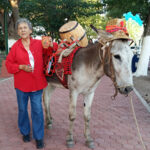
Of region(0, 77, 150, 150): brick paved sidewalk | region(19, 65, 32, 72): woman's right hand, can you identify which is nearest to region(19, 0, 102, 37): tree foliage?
region(0, 77, 150, 150): brick paved sidewalk

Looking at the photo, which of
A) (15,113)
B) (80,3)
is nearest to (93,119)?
(15,113)

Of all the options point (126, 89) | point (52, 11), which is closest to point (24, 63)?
point (126, 89)

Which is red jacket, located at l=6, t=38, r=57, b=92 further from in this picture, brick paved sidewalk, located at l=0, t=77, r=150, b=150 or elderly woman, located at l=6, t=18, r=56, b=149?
brick paved sidewalk, located at l=0, t=77, r=150, b=150

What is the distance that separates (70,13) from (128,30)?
15619mm

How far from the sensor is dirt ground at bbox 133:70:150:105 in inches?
299

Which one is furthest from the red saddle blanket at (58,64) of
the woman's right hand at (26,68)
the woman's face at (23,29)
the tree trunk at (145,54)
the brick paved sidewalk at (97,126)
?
the tree trunk at (145,54)

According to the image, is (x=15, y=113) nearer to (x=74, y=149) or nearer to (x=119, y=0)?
(x=74, y=149)

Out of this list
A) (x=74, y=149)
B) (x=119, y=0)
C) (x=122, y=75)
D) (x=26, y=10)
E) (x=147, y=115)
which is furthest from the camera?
(x=26, y=10)

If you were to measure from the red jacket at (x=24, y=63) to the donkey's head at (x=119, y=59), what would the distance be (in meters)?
1.14

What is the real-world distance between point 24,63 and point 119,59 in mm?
1540

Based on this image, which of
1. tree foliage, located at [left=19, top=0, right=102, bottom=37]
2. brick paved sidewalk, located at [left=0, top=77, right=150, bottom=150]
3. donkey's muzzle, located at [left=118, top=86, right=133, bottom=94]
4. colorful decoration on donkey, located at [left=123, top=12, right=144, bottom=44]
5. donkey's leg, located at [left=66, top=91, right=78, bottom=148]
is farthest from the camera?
tree foliage, located at [left=19, top=0, right=102, bottom=37]

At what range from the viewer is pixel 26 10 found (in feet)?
56.2

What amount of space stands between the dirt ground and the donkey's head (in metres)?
4.58

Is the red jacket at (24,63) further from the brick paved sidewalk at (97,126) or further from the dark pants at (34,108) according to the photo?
the brick paved sidewalk at (97,126)
